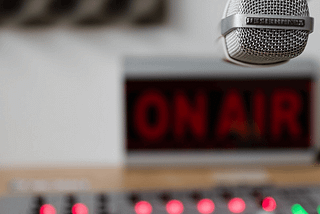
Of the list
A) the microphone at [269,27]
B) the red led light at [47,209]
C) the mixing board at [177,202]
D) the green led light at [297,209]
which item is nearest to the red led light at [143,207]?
the mixing board at [177,202]

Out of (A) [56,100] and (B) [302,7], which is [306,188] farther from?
(A) [56,100]

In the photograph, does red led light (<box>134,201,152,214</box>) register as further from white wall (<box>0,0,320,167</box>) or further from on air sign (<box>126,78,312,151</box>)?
white wall (<box>0,0,320,167</box>)

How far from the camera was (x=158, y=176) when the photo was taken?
0.79 m

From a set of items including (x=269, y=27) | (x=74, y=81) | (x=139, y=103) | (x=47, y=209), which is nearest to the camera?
(x=269, y=27)

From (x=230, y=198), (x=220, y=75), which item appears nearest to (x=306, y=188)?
(x=230, y=198)

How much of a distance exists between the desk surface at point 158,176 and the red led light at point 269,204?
0.20 m

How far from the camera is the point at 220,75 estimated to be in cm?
79

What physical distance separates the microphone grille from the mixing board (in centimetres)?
35

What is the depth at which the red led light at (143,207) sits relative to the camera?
1.71ft

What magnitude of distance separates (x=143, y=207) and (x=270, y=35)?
1.29ft

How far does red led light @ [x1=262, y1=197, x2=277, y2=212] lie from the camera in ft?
1.72

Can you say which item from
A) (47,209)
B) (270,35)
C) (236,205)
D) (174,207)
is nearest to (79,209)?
(47,209)

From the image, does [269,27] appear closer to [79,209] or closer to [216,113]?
[79,209]

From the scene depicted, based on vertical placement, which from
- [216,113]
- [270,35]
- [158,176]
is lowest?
[158,176]
